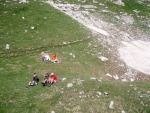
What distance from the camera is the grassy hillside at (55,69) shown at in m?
21.0

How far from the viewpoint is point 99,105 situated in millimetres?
20953

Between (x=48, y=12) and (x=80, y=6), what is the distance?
22.4 ft

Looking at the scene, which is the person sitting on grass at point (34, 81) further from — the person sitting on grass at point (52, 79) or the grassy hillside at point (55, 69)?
the person sitting on grass at point (52, 79)

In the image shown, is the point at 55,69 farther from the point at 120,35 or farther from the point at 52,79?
the point at 120,35

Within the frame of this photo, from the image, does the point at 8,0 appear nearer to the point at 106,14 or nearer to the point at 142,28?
the point at 106,14

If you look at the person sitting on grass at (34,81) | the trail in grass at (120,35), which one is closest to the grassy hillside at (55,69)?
the person sitting on grass at (34,81)

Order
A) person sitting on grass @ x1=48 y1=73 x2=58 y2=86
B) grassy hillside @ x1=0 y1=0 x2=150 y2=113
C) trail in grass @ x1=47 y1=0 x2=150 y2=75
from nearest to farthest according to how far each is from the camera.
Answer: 1. grassy hillside @ x1=0 y1=0 x2=150 y2=113
2. person sitting on grass @ x1=48 y1=73 x2=58 y2=86
3. trail in grass @ x1=47 y1=0 x2=150 y2=75

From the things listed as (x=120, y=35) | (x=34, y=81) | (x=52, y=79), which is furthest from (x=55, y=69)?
(x=120, y=35)

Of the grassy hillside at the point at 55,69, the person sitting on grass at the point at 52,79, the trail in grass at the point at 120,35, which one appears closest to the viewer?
the grassy hillside at the point at 55,69

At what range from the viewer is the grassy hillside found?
2100 centimetres

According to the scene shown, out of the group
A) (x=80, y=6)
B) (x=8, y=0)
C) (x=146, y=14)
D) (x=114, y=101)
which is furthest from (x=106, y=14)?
(x=114, y=101)

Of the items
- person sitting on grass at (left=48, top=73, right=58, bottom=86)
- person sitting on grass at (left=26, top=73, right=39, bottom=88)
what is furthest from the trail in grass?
person sitting on grass at (left=26, top=73, right=39, bottom=88)

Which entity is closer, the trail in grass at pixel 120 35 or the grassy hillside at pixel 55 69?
the grassy hillside at pixel 55 69

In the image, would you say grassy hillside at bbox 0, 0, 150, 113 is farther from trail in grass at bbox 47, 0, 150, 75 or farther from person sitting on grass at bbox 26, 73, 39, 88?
trail in grass at bbox 47, 0, 150, 75
